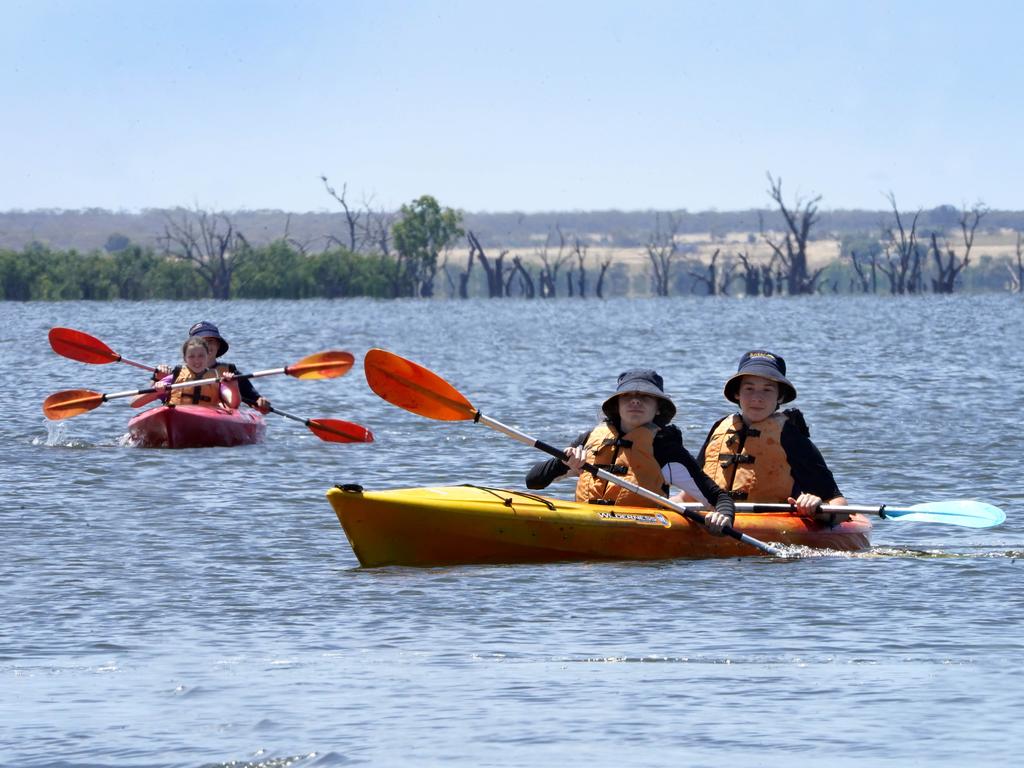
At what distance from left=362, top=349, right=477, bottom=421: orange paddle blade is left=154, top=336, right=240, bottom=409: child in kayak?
654 centimetres

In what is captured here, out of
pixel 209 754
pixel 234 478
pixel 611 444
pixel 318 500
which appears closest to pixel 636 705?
pixel 209 754

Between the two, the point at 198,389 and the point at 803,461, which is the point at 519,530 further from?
the point at 198,389

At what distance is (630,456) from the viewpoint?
33.5ft

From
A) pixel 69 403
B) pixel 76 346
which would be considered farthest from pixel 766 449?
pixel 76 346

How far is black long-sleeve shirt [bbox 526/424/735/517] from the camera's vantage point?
10.1 m

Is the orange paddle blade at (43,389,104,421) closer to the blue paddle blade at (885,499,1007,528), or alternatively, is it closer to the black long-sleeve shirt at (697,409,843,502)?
the black long-sleeve shirt at (697,409,843,502)

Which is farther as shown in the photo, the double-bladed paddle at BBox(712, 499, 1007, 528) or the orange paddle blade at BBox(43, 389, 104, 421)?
the orange paddle blade at BBox(43, 389, 104, 421)

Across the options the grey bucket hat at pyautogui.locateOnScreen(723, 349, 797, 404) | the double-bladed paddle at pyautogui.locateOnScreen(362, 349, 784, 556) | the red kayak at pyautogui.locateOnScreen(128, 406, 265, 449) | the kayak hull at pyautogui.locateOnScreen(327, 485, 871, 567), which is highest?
the grey bucket hat at pyautogui.locateOnScreen(723, 349, 797, 404)

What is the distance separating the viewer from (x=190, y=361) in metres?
17.4

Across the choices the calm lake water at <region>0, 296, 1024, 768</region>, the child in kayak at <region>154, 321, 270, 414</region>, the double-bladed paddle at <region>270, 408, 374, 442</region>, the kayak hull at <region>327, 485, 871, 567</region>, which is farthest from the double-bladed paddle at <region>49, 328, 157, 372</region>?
the kayak hull at <region>327, 485, 871, 567</region>

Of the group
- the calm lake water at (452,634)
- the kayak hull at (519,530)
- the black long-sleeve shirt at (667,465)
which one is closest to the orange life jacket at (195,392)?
the calm lake water at (452,634)

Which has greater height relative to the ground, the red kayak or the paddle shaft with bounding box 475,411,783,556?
the paddle shaft with bounding box 475,411,783,556

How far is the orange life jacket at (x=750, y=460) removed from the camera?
10305 mm

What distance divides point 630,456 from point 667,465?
24 cm
